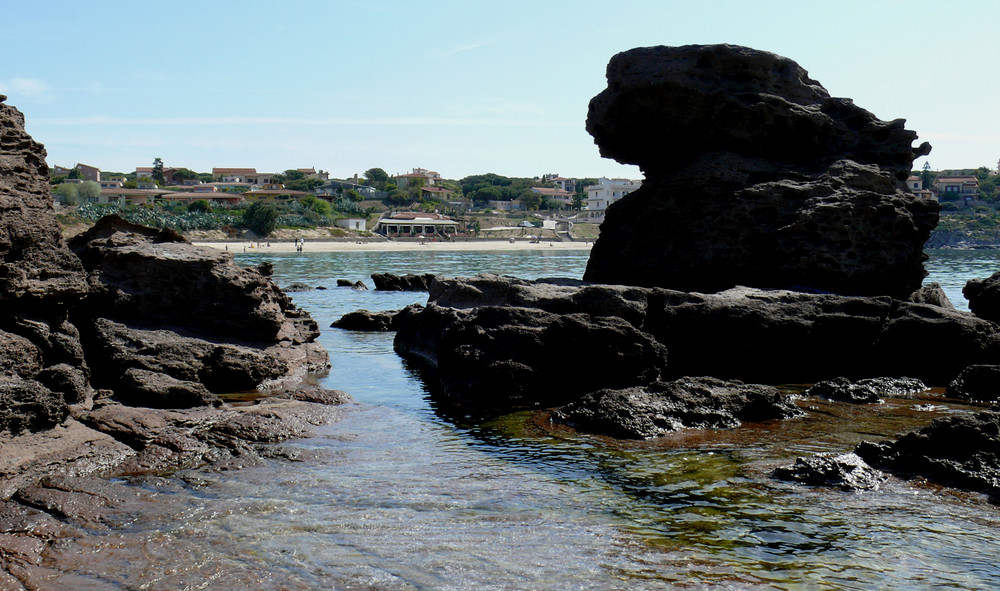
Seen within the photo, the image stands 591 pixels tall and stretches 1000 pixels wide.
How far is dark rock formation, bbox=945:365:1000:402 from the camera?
10469mm

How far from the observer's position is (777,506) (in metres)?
6.52

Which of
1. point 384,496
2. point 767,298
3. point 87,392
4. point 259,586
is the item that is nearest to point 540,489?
point 384,496

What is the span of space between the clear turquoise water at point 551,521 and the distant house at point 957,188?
146287mm

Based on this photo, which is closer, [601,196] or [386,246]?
[386,246]

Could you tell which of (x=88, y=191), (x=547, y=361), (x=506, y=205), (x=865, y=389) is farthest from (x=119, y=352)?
(x=506, y=205)

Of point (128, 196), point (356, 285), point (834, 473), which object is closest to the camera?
point (834, 473)

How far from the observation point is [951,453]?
23.6ft

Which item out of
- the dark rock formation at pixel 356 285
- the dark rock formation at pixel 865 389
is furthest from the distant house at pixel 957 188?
the dark rock formation at pixel 865 389

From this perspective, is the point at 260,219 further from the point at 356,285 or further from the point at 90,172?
the point at 90,172

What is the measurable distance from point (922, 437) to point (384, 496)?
4.70m

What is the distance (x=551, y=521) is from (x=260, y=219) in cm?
9535

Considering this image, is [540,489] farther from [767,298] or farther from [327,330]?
[327,330]

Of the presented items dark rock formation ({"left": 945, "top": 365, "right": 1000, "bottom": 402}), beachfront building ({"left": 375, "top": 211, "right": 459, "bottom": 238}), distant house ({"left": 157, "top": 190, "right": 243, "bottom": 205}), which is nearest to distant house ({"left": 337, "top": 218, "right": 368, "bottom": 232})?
beachfront building ({"left": 375, "top": 211, "right": 459, "bottom": 238})

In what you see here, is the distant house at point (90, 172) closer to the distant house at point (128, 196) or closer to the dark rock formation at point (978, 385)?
the distant house at point (128, 196)
